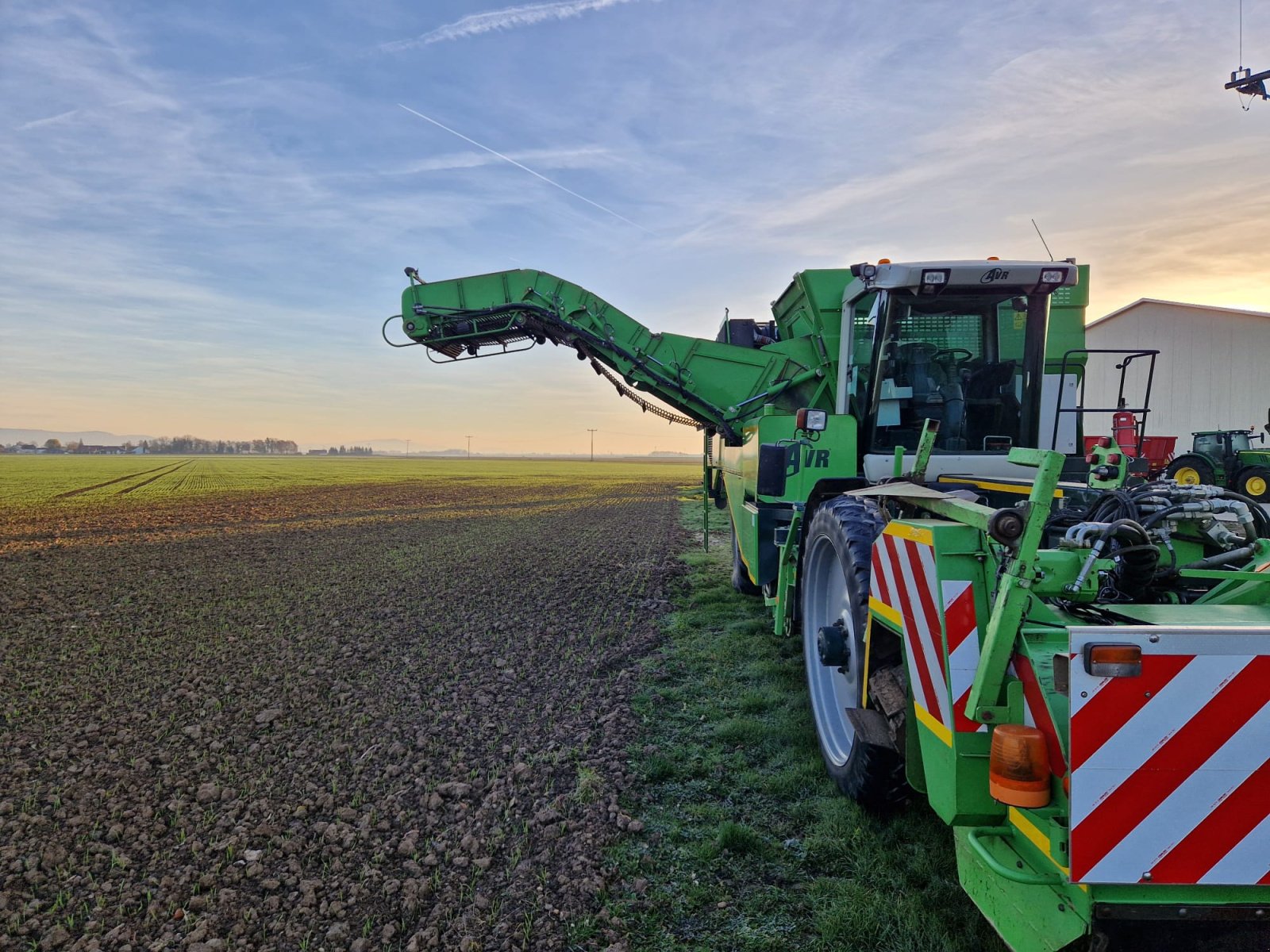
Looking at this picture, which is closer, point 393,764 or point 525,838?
point 525,838

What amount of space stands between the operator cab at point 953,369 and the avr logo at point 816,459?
15.7 inches

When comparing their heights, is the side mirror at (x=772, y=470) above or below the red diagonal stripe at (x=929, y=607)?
above

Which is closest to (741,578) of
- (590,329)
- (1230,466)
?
(590,329)

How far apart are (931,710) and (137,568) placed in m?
11.9

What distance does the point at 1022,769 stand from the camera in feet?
6.45

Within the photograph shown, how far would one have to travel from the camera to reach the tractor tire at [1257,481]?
16047mm

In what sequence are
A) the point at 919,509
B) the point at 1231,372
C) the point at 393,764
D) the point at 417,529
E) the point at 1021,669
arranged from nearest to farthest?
1. the point at 1021,669
2. the point at 919,509
3. the point at 393,764
4. the point at 417,529
5. the point at 1231,372

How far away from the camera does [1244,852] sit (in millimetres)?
1849

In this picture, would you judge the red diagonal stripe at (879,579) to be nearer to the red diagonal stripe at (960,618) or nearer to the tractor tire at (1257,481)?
the red diagonal stripe at (960,618)

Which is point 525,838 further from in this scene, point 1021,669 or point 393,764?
point 1021,669

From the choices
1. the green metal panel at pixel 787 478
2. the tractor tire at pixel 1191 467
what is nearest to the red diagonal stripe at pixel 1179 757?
the green metal panel at pixel 787 478

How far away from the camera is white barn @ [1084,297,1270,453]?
2406 centimetres

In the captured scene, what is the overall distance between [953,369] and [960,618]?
11.9 ft

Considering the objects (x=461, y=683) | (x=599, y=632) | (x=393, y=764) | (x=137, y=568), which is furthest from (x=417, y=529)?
(x=393, y=764)
